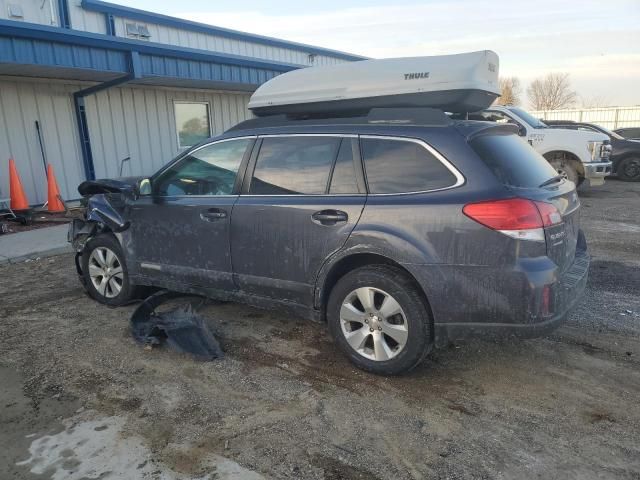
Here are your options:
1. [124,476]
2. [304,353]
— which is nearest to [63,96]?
[304,353]

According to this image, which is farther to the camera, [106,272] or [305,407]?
[106,272]

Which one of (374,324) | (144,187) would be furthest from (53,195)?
(374,324)

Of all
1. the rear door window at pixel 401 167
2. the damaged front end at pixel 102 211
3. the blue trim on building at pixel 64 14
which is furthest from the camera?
the blue trim on building at pixel 64 14

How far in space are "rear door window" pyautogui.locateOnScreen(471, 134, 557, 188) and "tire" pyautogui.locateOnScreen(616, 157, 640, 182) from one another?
44.5 feet

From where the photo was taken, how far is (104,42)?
8.91 m

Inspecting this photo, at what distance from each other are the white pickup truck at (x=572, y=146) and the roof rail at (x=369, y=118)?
26.7 ft

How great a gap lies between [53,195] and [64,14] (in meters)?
4.53

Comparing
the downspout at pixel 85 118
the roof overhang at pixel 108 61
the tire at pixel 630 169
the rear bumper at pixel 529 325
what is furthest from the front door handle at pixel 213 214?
the tire at pixel 630 169

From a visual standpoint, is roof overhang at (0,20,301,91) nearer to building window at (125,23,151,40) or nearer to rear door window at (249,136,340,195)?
building window at (125,23,151,40)

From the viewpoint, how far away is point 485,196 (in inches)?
120

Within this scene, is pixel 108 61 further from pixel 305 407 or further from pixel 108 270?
pixel 305 407

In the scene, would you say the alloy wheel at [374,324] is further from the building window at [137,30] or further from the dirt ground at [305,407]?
the building window at [137,30]

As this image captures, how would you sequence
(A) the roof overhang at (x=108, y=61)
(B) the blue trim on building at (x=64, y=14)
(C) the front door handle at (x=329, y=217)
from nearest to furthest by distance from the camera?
(C) the front door handle at (x=329, y=217) < (A) the roof overhang at (x=108, y=61) < (B) the blue trim on building at (x=64, y=14)

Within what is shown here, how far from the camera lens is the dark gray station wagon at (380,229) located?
306 cm
